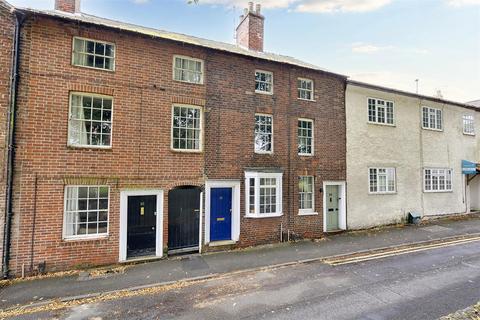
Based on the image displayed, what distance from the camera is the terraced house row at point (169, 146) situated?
838 centimetres

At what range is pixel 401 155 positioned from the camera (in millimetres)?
15461

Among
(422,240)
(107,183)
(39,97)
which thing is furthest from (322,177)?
(39,97)

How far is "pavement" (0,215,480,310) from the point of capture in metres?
7.16

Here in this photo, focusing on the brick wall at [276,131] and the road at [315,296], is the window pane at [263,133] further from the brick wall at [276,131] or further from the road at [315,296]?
the road at [315,296]

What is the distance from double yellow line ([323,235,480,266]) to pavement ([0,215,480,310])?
35cm

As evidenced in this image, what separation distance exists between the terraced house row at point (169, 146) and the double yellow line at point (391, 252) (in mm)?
2750

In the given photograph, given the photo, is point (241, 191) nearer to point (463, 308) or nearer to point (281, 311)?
point (281, 311)

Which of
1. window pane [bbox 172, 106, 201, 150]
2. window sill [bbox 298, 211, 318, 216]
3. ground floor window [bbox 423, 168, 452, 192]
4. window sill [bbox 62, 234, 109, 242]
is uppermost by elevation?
window pane [bbox 172, 106, 201, 150]

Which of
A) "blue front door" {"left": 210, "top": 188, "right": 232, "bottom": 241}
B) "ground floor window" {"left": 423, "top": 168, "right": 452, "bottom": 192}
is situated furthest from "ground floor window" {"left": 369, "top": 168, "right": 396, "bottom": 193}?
"blue front door" {"left": 210, "top": 188, "right": 232, "bottom": 241}

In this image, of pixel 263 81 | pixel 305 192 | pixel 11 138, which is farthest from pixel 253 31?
pixel 11 138

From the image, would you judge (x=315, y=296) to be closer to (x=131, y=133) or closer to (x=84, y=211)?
(x=84, y=211)

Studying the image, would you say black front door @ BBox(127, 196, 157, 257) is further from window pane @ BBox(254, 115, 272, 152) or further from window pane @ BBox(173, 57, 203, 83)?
window pane @ BBox(254, 115, 272, 152)

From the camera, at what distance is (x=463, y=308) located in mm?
5840

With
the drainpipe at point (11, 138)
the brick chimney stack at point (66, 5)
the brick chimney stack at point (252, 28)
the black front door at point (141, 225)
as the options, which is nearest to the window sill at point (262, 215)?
the black front door at point (141, 225)
